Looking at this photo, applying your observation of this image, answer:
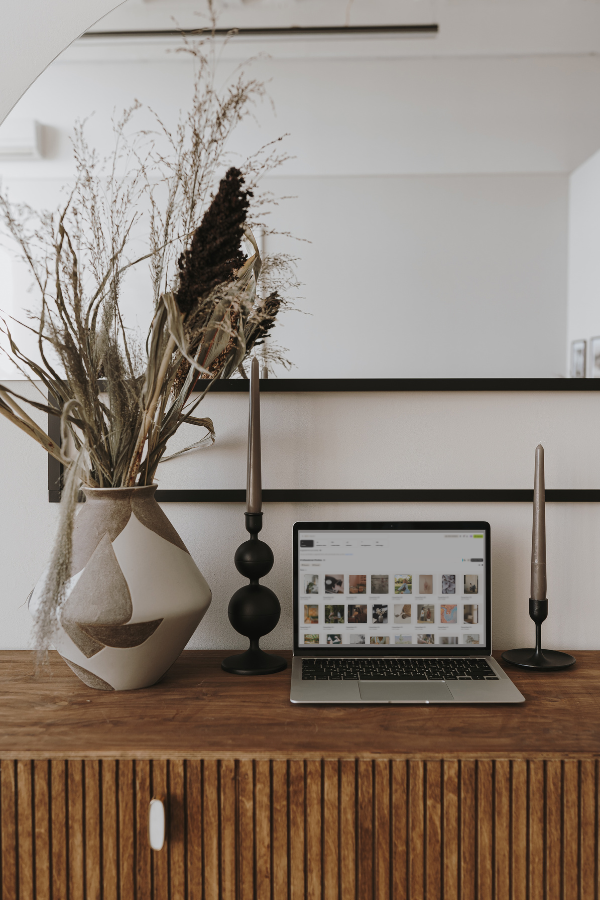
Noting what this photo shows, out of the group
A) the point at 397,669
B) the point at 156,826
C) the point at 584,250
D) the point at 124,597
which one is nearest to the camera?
the point at 156,826

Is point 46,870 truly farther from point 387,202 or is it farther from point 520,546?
point 387,202

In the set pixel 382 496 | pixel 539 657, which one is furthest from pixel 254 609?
pixel 539 657

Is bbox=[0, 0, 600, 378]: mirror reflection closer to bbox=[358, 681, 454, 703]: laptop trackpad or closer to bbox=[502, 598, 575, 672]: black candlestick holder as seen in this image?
bbox=[502, 598, 575, 672]: black candlestick holder

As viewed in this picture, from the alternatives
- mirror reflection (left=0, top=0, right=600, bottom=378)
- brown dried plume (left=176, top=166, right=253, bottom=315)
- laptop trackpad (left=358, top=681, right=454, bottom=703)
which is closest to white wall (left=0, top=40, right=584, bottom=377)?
mirror reflection (left=0, top=0, right=600, bottom=378)

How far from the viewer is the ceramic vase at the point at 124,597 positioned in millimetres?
901

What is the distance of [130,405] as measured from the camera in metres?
0.94

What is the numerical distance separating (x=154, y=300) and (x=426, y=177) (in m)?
0.56

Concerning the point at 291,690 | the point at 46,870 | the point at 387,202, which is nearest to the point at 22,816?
the point at 46,870

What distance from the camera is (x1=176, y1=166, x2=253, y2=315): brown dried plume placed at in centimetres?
83

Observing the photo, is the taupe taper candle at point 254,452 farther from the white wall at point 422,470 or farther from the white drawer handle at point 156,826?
the white drawer handle at point 156,826

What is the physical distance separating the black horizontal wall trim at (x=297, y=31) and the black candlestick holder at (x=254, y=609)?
0.89 meters

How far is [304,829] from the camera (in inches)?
31.2

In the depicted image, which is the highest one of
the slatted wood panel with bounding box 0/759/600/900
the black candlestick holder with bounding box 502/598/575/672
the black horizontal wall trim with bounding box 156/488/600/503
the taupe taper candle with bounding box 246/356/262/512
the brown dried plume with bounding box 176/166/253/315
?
the brown dried plume with bounding box 176/166/253/315

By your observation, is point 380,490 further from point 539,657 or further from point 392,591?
point 539,657
